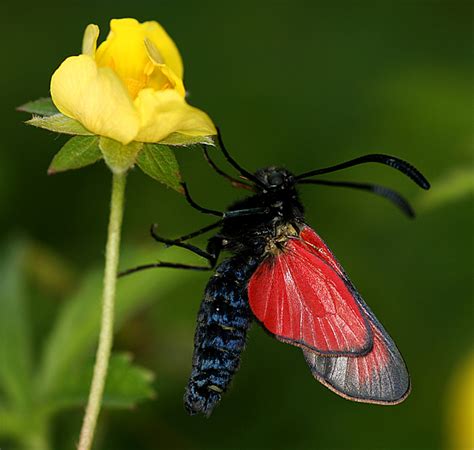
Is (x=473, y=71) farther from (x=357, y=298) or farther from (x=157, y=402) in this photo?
(x=357, y=298)

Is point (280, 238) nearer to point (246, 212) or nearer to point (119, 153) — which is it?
point (246, 212)

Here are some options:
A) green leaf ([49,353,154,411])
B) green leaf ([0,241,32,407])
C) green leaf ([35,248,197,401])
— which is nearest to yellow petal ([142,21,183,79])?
green leaf ([49,353,154,411])

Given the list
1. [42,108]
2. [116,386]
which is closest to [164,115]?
[42,108]

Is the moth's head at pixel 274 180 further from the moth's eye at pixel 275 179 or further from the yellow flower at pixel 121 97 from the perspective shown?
the yellow flower at pixel 121 97

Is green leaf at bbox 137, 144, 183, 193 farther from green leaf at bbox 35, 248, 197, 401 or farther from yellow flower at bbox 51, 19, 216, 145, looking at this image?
green leaf at bbox 35, 248, 197, 401

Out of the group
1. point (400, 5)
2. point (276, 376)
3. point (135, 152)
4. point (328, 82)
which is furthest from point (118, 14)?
point (135, 152)
